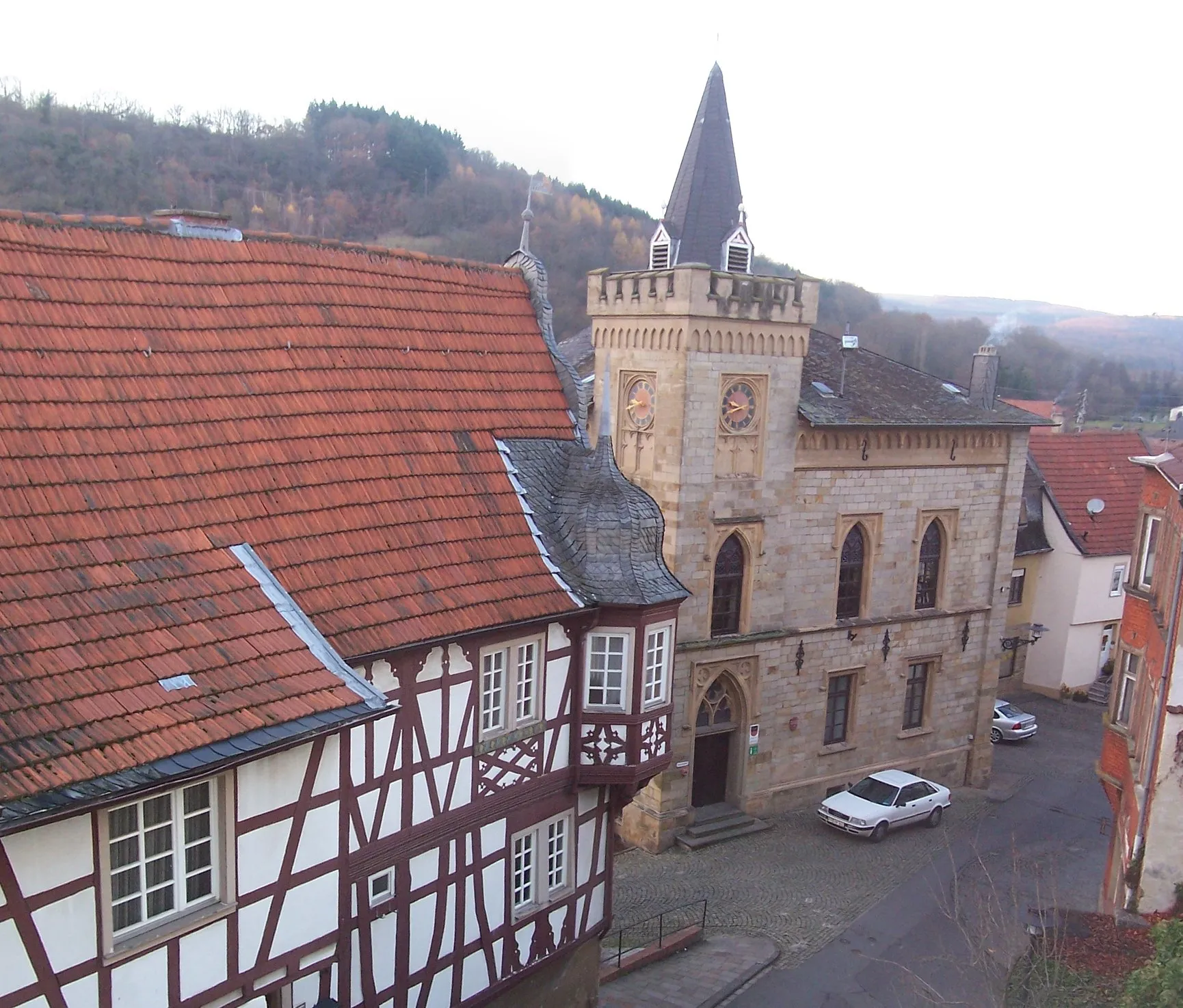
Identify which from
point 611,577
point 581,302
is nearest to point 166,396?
point 611,577

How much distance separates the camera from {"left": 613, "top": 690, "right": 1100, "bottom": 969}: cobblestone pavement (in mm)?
20062

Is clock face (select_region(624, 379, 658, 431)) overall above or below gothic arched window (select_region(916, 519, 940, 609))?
above

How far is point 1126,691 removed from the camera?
19.4 m

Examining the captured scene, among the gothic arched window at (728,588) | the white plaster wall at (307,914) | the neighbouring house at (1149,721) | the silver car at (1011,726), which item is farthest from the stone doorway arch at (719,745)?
the white plaster wall at (307,914)

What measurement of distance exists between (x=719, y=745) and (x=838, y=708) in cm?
362

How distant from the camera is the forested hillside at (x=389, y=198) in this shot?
6994cm

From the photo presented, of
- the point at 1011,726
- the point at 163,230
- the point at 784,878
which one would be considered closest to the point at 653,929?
the point at 784,878

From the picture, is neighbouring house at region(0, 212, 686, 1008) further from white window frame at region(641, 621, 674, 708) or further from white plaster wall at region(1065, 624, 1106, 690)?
white plaster wall at region(1065, 624, 1106, 690)

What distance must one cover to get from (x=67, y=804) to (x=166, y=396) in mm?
4887

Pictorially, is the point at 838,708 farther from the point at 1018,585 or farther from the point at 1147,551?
the point at 1018,585

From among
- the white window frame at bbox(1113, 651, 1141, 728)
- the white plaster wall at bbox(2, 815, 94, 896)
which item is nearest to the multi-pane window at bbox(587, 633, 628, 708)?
the white plaster wall at bbox(2, 815, 94, 896)

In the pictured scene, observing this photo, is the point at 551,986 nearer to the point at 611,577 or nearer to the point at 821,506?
the point at 611,577

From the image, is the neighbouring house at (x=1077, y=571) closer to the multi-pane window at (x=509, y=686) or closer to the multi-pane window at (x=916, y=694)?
the multi-pane window at (x=916, y=694)

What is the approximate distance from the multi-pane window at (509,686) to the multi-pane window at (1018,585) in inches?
1025
